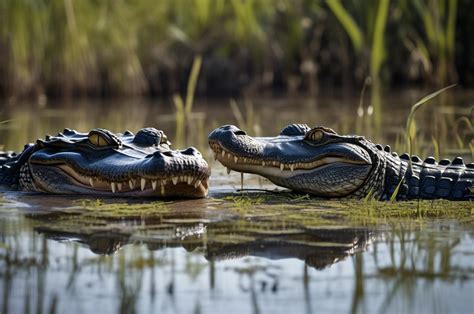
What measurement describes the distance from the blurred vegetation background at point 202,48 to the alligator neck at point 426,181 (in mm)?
8491

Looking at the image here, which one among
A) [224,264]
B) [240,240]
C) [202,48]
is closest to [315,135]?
[240,240]

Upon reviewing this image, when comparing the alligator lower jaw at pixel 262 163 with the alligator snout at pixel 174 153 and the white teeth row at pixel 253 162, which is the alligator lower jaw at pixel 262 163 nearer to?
the white teeth row at pixel 253 162

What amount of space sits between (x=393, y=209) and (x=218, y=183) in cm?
163

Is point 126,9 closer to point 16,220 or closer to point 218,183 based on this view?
point 218,183

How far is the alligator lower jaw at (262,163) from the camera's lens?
19.2ft

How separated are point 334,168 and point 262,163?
0.42 metres

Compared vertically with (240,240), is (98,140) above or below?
above

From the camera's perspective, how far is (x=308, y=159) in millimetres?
5906

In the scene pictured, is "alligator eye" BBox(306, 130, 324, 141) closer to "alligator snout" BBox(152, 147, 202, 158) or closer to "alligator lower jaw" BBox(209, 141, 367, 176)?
"alligator lower jaw" BBox(209, 141, 367, 176)

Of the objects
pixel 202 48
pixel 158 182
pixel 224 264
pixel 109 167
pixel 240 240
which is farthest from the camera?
pixel 202 48

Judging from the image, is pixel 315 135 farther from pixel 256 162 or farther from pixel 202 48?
pixel 202 48

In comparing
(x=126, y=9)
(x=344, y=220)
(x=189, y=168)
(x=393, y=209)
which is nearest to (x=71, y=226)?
(x=189, y=168)

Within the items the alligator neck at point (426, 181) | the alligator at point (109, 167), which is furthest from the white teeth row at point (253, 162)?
the alligator neck at point (426, 181)

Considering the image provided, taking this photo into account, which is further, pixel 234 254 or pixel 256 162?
pixel 256 162
